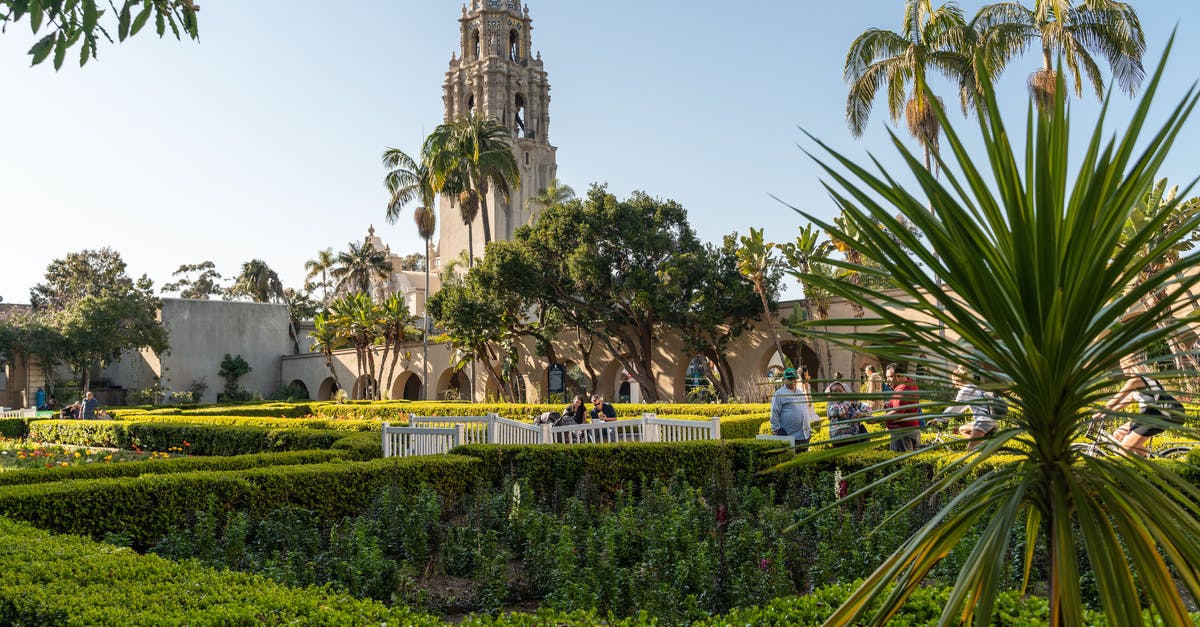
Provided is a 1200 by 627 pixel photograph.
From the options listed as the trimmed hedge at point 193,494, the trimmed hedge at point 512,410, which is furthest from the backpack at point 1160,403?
the trimmed hedge at point 512,410

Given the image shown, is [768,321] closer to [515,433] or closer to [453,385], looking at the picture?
[515,433]

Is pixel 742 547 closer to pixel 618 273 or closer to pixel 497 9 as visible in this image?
pixel 618 273

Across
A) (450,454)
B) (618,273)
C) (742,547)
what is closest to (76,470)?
(450,454)

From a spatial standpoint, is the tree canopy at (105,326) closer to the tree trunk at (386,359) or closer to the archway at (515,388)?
the tree trunk at (386,359)

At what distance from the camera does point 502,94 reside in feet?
180

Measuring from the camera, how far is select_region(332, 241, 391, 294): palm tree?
172 feet

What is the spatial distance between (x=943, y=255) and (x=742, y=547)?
13.0 ft

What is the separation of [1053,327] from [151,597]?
12.6 ft

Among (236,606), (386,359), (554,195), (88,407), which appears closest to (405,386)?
(386,359)

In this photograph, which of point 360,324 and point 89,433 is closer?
point 89,433

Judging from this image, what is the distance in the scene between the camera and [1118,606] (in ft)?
5.25

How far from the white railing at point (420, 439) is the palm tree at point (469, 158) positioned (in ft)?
72.5

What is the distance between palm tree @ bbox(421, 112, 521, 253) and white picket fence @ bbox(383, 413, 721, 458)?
21586 millimetres

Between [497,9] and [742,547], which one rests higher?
[497,9]
